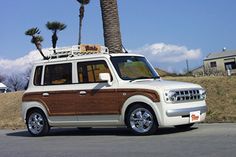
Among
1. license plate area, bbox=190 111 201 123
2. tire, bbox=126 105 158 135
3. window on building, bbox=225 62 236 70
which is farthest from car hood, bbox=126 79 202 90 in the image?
window on building, bbox=225 62 236 70

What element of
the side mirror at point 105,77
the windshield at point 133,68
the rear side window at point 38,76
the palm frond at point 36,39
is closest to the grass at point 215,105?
the windshield at point 133,68

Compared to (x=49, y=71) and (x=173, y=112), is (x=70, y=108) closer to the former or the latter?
(x=49, y=71)

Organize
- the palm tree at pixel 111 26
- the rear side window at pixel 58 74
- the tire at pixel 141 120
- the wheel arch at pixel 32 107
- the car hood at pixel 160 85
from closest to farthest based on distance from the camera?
1. the car hood at pixel 160 85
2. the tire at pixel 141 120
3. the rear side window at pixel 58 74
4. the wheel arch at pixel 32 107
5. the palm tree at pixel 111 26

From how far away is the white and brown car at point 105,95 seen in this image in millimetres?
11625

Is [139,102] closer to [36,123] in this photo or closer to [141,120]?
[141,120]

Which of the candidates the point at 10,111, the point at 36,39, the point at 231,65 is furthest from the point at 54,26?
the point at 231,65

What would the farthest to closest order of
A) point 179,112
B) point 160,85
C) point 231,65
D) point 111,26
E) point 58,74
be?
point 231,65 < point 111,26 < point 58,74 < point 160,85 < point 179,112

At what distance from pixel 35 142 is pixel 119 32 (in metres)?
8.47

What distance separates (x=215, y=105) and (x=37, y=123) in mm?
6357

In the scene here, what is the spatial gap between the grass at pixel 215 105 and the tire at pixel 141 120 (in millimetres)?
3698

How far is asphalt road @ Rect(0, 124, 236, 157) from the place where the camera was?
909 centimetres

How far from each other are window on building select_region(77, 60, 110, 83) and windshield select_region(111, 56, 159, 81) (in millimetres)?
307

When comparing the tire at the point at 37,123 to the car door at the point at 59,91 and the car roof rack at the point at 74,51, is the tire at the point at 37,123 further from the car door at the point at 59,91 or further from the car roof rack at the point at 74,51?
the car roof rack at the point at 74,51

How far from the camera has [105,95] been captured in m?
12.4
